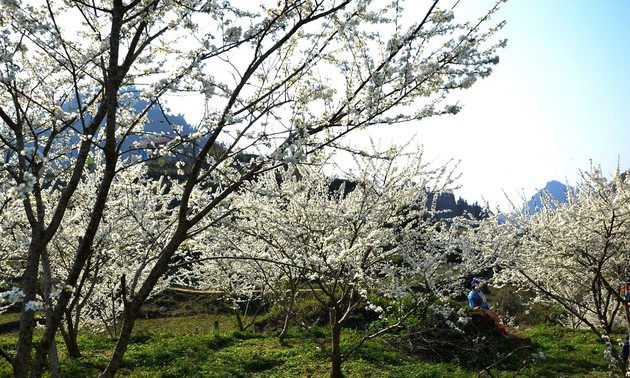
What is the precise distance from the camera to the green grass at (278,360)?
30.1 feet

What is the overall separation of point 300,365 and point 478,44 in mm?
7667

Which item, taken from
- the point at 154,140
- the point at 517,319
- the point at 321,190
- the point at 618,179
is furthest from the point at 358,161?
the point at 517,319

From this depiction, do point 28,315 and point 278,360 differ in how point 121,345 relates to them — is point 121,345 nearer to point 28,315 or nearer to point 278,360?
point 28,315

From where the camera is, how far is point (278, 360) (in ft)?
33.0

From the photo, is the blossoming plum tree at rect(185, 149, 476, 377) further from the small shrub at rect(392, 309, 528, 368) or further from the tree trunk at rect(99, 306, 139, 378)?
the tree trunk at rect(99, 306, 139, 378)

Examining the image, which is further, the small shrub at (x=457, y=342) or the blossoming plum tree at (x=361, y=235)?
the small shrub at (x=457, y=342)

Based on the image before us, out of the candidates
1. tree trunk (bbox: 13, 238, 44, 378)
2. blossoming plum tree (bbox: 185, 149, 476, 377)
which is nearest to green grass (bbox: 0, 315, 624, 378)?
blossoming plum tree (bbox: 185, 149, 476, 377)

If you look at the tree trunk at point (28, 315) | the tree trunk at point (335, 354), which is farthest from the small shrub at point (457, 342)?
the tree trunk at point (28, 315)

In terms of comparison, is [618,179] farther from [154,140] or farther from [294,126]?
[154,140]

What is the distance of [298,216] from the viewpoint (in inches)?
325

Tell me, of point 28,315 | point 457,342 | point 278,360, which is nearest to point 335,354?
point 278,360

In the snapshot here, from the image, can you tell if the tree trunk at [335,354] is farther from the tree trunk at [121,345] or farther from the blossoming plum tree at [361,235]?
the tree trunk at [121,345]

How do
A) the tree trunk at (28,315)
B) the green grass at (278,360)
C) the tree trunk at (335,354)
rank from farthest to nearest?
the green grass at (278,360)
the tree trunk at (335,354)
the tree trunk at (28,315)

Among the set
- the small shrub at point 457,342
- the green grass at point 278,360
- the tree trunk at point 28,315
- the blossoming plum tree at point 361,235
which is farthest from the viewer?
the small shrub at point 457,342
